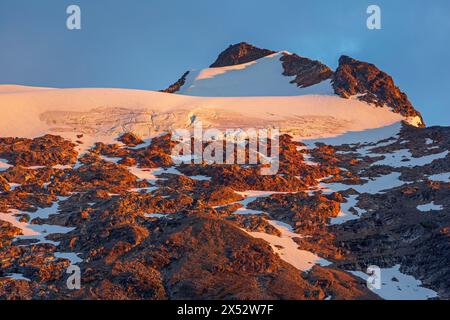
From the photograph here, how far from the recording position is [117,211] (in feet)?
208

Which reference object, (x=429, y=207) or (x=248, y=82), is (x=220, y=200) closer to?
(x=429, y=207)

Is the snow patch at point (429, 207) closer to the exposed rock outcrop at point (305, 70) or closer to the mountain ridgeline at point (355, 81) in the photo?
the mountain ridgeline at point (355, 81)

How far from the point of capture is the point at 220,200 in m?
70.3

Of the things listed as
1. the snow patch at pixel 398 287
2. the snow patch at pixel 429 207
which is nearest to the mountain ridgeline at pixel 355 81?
the snow patch at pixel 429 207

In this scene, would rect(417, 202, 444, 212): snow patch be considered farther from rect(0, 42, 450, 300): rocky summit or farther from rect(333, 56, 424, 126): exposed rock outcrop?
→ rect(333, 56, 424, 126): exposed rock outcrop

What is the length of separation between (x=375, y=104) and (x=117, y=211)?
2648 inches

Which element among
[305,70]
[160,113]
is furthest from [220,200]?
[305,70]

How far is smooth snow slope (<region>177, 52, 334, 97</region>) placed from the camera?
13575cm

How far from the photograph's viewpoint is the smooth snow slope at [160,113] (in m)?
96.9

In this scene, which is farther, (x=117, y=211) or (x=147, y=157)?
(x=147, y=157)

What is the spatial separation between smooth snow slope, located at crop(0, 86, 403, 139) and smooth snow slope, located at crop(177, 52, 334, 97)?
14.9m

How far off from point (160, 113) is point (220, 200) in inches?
1475

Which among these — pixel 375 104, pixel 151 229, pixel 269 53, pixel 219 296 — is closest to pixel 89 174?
pixel 151 229
